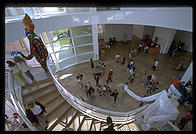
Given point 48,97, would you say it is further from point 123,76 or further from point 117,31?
point 117,31

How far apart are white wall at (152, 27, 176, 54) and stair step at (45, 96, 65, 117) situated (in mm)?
11099

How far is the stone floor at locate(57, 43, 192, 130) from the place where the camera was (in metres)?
7.01

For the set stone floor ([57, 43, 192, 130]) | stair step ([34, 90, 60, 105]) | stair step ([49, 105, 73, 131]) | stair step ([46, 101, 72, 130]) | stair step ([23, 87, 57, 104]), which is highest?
stair step ([23, 87, 57, 104])

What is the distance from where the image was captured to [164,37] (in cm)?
1110

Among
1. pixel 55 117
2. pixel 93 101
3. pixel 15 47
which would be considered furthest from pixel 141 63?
pixel 15 47

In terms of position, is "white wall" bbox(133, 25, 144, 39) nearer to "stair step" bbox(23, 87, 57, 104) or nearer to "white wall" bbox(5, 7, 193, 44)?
"white wall" bbox(5, 7, 193, 44)

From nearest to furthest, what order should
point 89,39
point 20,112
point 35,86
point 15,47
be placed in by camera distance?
point 20,112
point 35,86
point 15,47
point 89,39

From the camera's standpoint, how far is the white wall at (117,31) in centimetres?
1397

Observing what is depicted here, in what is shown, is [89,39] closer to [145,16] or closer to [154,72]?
[145,16]

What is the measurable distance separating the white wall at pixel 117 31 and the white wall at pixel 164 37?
11.5 ft

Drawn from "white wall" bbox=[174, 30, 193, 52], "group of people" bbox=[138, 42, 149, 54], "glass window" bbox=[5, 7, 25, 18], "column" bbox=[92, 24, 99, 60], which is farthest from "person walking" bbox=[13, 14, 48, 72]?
"white wall" bbox=[174, 30, 193, 52]

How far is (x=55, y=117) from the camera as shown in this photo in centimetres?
398

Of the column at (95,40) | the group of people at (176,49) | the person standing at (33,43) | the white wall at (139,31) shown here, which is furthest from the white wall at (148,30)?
the person standing at (33,43)

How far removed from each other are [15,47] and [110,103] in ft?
28.1
